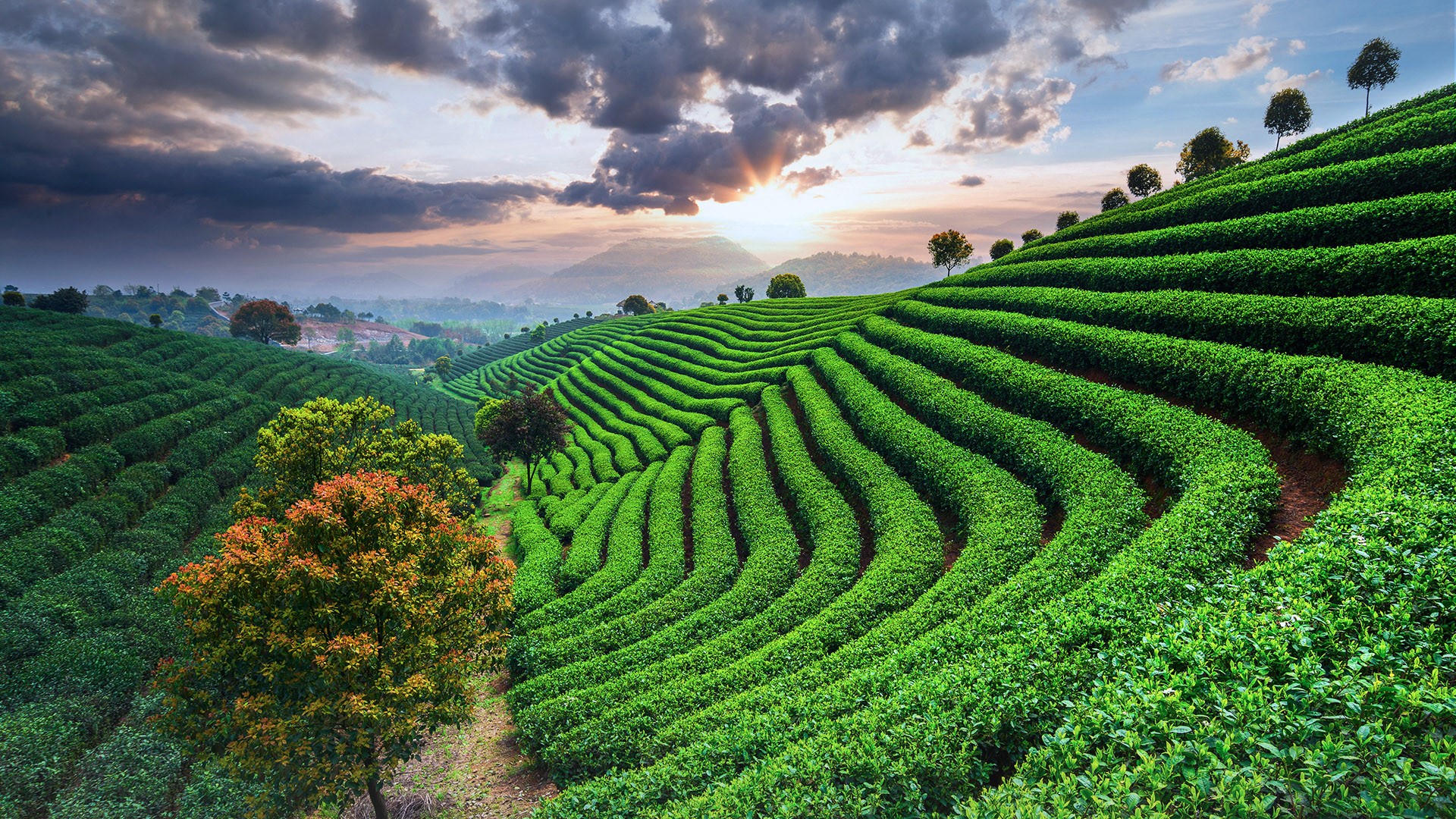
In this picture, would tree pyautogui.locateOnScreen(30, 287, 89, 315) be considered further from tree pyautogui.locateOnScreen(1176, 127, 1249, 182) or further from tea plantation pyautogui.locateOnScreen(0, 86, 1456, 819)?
tree pyautogui.locateOnScreen(1176, 127, 1249, 182)

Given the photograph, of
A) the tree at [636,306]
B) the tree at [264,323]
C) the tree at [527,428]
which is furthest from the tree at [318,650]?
the tree at [636,306]

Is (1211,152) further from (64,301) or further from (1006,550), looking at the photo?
(64,301)

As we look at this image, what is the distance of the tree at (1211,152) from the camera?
191 feet

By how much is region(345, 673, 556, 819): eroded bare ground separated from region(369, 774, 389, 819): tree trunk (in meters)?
0.59

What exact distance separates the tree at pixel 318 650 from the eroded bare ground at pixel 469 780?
1231 millimetres

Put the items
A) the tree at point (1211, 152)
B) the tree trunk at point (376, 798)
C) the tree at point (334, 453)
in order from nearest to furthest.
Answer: the tree trunk at point (376, 798) < the tree at point (334, 453) < the tree at point (1211, 152)

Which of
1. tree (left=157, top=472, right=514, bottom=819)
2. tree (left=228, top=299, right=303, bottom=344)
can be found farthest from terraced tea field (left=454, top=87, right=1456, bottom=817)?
tree (left=228, top=299, right=303, bottom=344)

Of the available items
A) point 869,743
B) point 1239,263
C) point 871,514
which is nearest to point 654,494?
point 871,514

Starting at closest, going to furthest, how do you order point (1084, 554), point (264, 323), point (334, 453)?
point (1084, 554) → point (334, 453) → point (264, 323)

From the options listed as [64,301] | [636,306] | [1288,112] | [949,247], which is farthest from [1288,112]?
[64,301]

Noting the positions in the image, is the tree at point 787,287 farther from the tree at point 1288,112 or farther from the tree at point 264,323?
the tree at point 264,323

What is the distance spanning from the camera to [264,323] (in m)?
112

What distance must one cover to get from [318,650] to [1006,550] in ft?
53.0

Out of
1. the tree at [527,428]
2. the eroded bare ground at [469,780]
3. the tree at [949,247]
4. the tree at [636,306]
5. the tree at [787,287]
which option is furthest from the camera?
the tree at [636,306]
